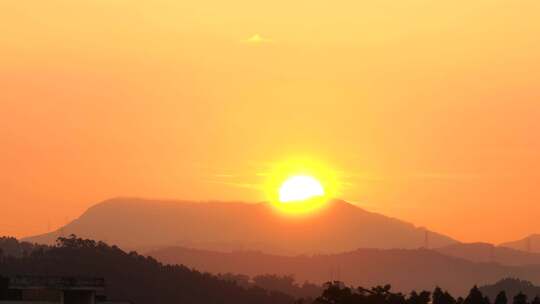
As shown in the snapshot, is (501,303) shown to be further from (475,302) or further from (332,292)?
(332,292)

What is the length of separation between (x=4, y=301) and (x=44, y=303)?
513cm

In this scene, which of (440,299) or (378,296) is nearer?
(378,296)

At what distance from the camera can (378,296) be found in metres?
187

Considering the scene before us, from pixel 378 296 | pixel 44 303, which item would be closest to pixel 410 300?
pixel 378 296

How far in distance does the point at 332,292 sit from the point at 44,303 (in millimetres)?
34802

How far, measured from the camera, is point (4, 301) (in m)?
198

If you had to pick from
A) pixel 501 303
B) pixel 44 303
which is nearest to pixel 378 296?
pixel 501 303

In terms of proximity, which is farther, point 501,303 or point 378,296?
point 501,303

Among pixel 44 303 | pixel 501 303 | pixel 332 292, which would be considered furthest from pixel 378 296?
pixel 44 303

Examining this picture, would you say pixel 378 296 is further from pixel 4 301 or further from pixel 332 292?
pixel 4 301

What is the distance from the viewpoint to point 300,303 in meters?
188

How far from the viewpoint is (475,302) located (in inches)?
7717

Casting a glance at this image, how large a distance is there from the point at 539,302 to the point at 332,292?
81.2ft

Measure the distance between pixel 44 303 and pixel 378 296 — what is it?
40.1 m
